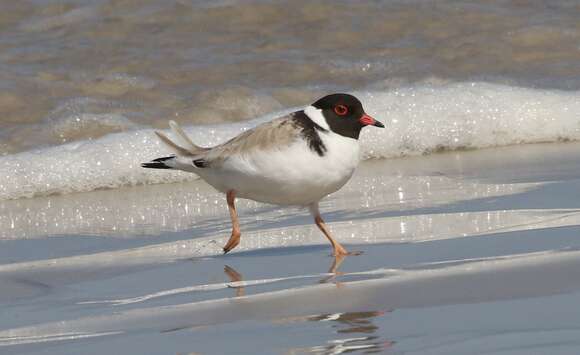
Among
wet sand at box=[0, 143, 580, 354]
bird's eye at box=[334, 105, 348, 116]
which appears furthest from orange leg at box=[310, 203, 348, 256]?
bird's eye at box=[334, 105, 348, 116]

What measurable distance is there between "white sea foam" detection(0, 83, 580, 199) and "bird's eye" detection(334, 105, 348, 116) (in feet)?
7.23

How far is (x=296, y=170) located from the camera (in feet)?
18.0

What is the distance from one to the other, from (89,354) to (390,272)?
→ 4.82ft

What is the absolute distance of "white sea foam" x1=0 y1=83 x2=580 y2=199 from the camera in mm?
7926

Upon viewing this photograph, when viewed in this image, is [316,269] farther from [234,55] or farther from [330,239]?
[234,55]

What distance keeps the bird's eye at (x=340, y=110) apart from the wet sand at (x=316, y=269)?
2.08ft

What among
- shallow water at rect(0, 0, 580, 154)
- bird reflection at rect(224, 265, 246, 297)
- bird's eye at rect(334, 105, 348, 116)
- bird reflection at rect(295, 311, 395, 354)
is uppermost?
shallow water at rect(0, 0, 580, 154)

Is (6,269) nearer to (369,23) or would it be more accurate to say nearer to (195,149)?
(195,149)

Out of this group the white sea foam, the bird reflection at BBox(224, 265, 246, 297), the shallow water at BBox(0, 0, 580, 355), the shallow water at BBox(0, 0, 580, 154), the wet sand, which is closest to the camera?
the wet sand

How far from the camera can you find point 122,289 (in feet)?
16.5

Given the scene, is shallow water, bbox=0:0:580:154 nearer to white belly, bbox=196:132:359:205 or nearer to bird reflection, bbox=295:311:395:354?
white belly, bbox=196:132:359:205

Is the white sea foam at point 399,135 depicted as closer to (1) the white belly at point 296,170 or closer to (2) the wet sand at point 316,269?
(2) the wet sand at point 316,269

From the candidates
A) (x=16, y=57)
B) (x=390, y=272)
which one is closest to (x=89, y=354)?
(x=390, y=272)

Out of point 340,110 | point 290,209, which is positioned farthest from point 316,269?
point 290,209
